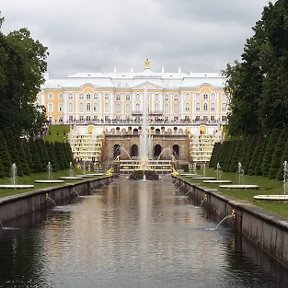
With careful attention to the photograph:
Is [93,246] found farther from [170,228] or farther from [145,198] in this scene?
[145,198]

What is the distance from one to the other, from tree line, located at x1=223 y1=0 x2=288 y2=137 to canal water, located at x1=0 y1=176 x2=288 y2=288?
1200 centimetres

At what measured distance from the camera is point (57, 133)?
287 ft

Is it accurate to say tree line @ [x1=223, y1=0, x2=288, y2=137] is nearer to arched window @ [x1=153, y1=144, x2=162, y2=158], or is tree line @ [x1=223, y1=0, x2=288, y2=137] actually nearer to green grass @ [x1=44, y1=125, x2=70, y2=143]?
arched window @ [x1=153, y1=144, x2=162, y2=158]

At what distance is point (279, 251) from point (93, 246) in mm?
3547

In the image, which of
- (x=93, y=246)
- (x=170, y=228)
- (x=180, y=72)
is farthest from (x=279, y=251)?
(x=180, y=72)

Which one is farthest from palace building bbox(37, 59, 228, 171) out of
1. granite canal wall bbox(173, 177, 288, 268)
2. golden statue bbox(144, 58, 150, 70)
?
granite canal wall bbox(173, 177, 288, 268)

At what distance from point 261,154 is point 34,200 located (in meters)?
14.5

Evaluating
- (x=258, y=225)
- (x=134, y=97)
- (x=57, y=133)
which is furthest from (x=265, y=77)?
(x=134, y=97)

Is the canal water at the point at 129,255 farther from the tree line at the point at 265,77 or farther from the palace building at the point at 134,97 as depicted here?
the palace building at the point at 134,97

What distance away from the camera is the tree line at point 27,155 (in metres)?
28.6

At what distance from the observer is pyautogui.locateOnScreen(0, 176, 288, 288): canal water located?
972 centimetres

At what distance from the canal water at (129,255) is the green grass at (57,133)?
207 feet

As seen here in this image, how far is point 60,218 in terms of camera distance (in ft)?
58.5

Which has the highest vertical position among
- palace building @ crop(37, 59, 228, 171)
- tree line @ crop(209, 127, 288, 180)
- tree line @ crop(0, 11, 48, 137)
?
palace building @ crop(37, 59, 228, 171)
